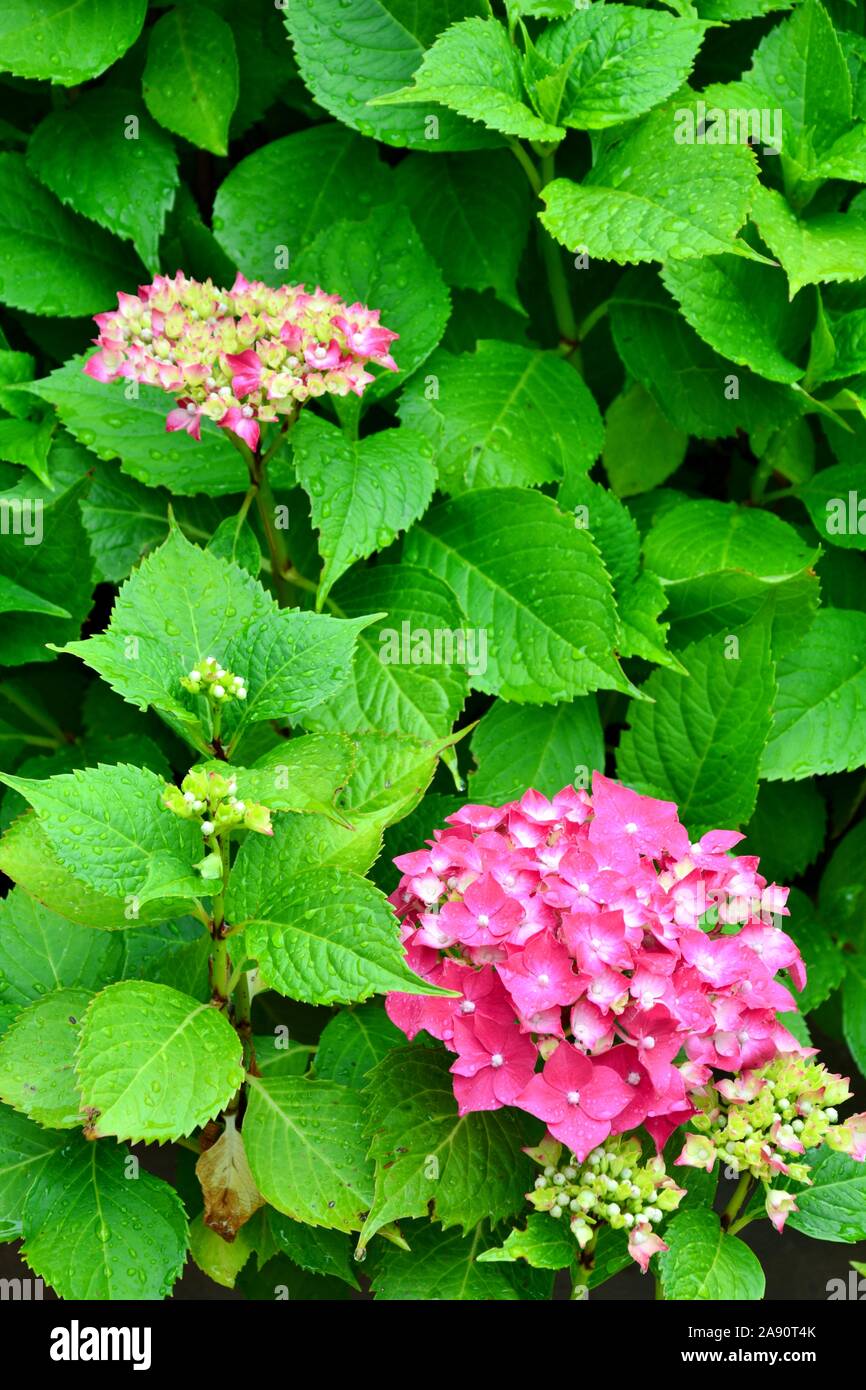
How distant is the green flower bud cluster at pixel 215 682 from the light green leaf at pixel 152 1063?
0.90ft

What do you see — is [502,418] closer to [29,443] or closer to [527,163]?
[527,163]

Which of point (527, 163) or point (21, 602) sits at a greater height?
point (527, 163)

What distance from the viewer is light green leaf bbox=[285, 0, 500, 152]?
1750 millimetres

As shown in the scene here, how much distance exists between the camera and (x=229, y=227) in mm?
1854

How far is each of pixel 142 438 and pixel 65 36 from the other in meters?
0.52

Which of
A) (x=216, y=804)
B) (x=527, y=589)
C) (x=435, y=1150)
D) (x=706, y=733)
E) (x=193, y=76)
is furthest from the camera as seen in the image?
(x=193, y=76)

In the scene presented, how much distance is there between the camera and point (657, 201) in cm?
161

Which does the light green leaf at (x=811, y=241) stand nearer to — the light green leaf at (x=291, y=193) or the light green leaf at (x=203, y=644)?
the light green leaf at (x=291, y=193)

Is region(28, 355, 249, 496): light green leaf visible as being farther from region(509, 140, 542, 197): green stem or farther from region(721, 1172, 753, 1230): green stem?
region(721, 1172, 753, 1230): green stem

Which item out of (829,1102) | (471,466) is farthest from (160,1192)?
(471,466)

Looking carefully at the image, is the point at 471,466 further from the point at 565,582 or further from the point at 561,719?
the point at 561,719

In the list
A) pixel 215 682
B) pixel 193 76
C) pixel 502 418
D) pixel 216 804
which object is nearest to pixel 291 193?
pixel 193 76

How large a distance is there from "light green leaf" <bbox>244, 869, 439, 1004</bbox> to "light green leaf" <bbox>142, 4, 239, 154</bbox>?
3.35 feet

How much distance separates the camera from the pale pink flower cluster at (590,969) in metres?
1.23
